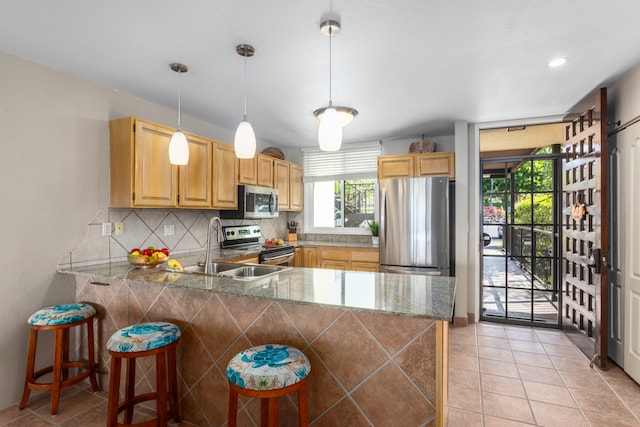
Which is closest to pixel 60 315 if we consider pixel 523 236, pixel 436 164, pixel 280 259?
pixel 280 259

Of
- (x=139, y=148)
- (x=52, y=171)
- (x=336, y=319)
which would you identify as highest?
(x=139, y=148)

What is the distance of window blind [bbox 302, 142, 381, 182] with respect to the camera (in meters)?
4.82

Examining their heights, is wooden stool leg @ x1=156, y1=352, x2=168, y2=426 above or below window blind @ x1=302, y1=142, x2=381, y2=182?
below

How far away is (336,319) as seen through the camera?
1.60 metres

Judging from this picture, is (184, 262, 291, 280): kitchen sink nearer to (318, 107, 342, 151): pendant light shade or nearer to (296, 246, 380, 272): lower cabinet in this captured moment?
(318, 107, 342, 151): pendant light shade

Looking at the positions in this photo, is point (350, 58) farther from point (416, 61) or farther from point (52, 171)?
point (52, 171)

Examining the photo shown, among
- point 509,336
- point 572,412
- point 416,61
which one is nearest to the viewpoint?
point 572,412

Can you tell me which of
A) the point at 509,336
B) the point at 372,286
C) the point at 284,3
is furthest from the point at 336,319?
the point at 509,336

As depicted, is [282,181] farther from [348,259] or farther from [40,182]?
[40,182]

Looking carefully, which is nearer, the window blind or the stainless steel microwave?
the stainless steel microwave

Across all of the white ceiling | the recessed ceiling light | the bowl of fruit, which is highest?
the recessed ceiling light

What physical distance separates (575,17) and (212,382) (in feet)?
9.70

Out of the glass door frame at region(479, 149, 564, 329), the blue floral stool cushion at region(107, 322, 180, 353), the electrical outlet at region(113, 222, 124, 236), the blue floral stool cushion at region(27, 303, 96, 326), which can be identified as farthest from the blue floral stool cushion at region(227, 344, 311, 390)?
the glass door frame at region(479, 149, 564, 329)

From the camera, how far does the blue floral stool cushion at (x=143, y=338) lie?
68.0 inches
